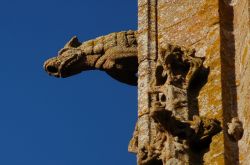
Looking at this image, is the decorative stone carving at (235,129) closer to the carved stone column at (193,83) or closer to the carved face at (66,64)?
the carved stone column at (193,83)

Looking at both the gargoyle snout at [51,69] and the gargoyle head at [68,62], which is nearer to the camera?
the gargoyle head at [68,62]

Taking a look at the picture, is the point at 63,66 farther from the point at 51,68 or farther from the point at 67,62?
the point at 51,68

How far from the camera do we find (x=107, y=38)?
17.7 metres

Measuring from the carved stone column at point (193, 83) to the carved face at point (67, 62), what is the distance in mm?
1081

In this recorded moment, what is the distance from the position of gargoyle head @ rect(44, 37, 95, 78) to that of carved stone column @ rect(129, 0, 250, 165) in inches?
41.4

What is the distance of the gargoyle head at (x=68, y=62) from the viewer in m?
17.8

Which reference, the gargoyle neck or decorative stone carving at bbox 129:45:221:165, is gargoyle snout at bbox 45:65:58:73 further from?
decorative stone carving at bbox 129:45:221:165

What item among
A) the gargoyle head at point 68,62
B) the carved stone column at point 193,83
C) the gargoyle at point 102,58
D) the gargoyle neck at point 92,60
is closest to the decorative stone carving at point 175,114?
the carved stone column at point 193,83

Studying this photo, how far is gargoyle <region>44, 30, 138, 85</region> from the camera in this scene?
1742 centimetres

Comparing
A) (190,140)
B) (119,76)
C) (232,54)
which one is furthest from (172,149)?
(119,76)

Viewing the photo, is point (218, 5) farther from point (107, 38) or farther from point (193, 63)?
point (107, 38)

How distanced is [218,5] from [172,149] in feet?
5.83

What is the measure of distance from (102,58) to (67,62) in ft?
1.58

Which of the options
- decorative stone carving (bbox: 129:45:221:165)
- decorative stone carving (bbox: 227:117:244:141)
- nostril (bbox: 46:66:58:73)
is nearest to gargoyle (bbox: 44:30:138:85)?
nostril (bbox: 46:66:58:73)
